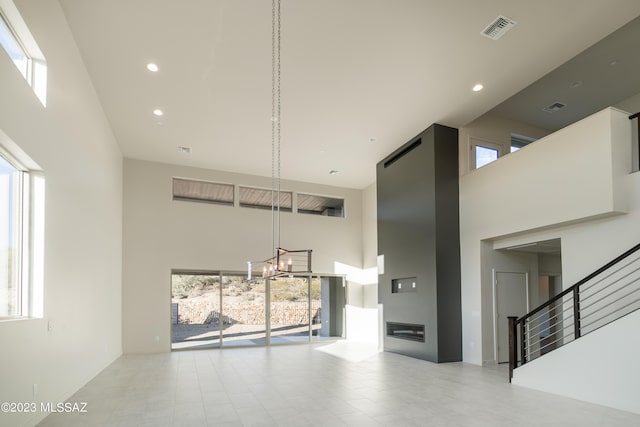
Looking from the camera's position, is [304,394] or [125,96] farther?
[125,96]

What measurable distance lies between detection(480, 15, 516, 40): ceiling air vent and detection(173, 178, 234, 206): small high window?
7.38 meters

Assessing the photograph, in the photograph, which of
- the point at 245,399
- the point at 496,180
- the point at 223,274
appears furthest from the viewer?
the point at 223,274

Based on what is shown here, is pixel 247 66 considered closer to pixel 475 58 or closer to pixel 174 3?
pixel 174 3

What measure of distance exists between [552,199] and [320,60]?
406 cm

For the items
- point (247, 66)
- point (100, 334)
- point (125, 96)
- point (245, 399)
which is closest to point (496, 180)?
point (247, 66)

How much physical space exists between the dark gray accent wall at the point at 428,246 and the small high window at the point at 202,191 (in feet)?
14.7

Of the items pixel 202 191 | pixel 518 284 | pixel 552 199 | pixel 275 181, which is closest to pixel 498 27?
pixel 552 199

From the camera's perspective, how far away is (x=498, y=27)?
5160 millimetres

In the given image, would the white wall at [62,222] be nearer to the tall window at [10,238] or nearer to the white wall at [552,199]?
the tall window at [10,238]

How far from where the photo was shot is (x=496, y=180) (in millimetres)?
7309

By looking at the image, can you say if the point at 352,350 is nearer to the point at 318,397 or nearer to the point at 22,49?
the point at 318,397

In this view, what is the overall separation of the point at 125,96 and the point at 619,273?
7903mm

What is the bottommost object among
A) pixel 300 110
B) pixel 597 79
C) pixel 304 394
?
pixel 304 394

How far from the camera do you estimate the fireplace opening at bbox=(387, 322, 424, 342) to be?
8109 millimetres
